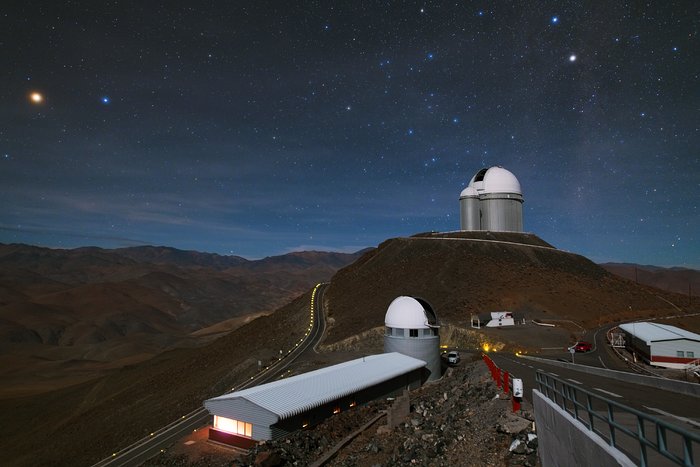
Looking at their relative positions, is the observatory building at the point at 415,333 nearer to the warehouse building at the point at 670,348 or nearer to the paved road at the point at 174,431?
the paved road at the point at 174,431

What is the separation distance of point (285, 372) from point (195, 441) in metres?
18.5

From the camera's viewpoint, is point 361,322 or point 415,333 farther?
point 361,322

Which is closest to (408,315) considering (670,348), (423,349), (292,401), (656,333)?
(423,349)

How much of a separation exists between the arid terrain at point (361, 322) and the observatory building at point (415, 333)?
1005 cm

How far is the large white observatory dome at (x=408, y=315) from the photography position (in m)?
34.9

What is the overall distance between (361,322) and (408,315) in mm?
24411

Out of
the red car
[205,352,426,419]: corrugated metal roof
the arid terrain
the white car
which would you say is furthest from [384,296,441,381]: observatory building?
the red car

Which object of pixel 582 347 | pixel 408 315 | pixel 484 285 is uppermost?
pixel 484 285

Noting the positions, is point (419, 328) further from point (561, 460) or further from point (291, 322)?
point (291, 322)

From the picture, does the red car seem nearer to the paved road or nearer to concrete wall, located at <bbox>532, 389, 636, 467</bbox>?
the paved road

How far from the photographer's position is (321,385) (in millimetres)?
24984

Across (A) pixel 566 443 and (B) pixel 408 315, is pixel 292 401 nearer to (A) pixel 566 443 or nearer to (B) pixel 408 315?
(B) pixel 408 315

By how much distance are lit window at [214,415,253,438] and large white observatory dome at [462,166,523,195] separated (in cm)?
7654

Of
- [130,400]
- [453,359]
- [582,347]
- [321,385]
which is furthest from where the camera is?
[130,400]
